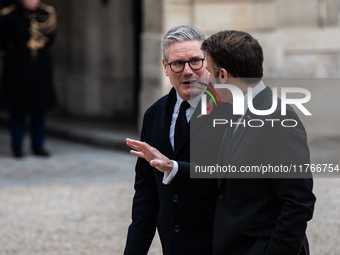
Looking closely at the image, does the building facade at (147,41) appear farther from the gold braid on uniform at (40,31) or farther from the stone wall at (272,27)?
the gold braid on uniform at (40,31)

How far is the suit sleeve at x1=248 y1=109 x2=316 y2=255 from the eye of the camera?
2.56 meters

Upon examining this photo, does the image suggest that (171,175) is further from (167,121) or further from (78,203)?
(78,203)

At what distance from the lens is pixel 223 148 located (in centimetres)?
278

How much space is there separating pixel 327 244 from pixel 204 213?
314cm

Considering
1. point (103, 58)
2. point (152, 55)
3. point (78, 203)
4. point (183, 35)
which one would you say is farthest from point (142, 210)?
point (103, 58)

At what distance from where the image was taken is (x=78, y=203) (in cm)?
744

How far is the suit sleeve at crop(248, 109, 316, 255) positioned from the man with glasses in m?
0.43

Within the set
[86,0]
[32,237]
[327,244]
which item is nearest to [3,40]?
[86,0]

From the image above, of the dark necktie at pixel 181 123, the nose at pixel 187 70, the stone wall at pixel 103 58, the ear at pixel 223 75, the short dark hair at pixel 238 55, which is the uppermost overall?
the short dark hair at pixel 238 55

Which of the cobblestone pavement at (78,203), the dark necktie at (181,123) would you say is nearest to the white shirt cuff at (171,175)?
the dark necktie at (181,123)

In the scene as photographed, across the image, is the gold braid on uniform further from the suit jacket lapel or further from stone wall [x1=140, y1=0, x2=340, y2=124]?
the suit jacket lapel

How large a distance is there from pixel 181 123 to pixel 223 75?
0.43 meters

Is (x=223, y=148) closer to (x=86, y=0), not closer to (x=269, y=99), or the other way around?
(x=269, y=99)

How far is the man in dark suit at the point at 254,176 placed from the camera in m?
2.57
